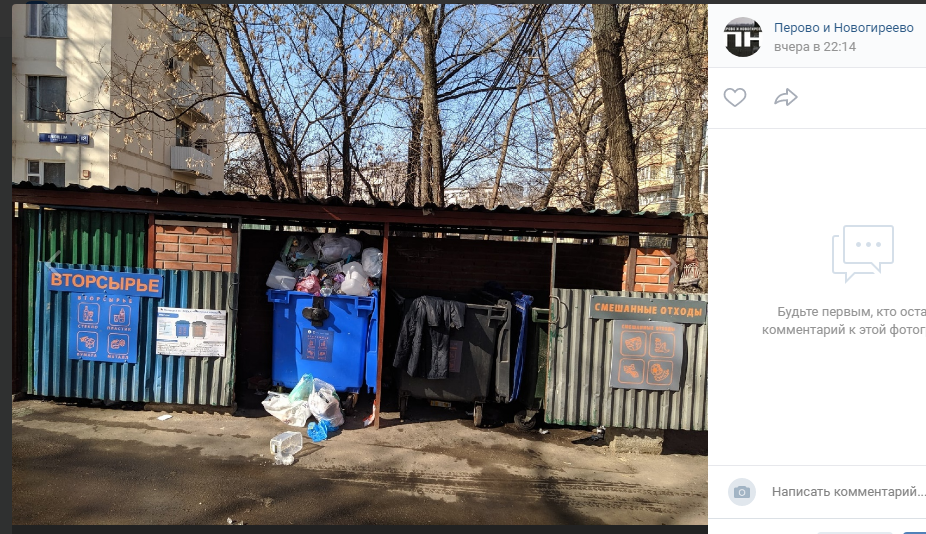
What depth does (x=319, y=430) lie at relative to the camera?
529 cm

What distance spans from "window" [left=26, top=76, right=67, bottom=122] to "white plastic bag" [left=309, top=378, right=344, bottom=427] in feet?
59.5

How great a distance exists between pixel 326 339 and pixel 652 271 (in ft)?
12.0

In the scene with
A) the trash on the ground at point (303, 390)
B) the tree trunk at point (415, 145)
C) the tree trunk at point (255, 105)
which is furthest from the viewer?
the tree trunk at point (415, 145)

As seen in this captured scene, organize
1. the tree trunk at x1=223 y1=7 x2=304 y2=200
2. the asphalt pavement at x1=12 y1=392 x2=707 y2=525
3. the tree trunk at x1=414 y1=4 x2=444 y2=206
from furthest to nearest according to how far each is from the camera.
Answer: the tree trunk at x1=414 y1=4 x2=444 y2=206, the tree trunk at x1=223 y1=7 x2=304 y2=200, the asphalt pavement at x1=12 y1=392 x2=707 y2=525

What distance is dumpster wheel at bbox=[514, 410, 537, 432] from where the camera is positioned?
5.84 metres

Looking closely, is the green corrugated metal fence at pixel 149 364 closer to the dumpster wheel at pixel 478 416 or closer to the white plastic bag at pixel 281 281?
the white plastic bag at pixel 281 281

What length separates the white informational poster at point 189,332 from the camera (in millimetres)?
5523

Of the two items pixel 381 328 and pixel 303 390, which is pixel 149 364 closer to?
pixel 303 390

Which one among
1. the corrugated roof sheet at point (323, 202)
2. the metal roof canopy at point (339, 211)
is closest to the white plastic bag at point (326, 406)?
the metal roof canopy at point (339, 211)

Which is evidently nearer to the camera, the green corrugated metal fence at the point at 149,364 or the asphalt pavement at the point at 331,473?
the asphalt pavement at the point at 331,473

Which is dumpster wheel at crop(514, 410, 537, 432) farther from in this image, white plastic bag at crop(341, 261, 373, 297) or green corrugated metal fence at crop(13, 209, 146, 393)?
green corrugated metal fence at crop(13, 209, 146, 393)

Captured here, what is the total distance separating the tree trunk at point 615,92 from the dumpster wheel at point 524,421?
423 centimetres

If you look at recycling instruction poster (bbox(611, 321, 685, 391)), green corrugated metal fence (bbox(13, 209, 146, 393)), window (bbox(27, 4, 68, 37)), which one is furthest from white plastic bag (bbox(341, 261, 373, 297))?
window (bbox(27, 4, 68, 37))
